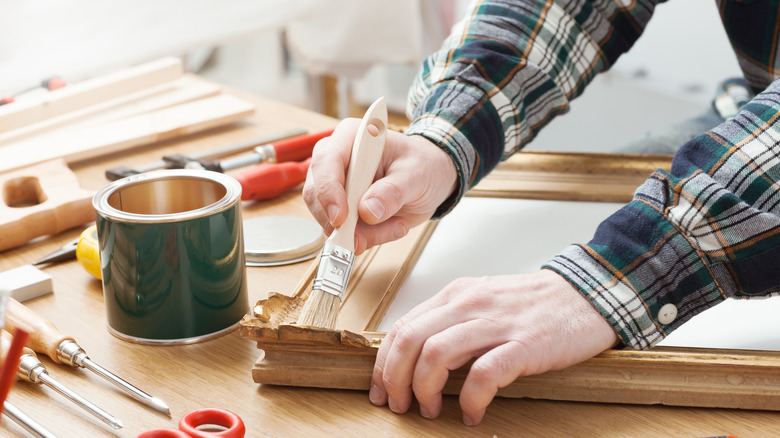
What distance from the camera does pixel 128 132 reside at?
1.02 m

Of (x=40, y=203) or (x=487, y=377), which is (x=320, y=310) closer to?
(x=487, y=377)

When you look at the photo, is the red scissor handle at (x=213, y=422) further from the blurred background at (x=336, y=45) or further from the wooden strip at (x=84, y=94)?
the blurred background at (x=336, y=45)

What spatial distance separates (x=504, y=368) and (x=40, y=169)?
1.96ft

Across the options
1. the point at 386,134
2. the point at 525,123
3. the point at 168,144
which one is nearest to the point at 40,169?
the point at 168,144

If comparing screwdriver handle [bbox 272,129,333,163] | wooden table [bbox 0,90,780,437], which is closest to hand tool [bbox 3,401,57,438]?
wooden table [bbox 0,90,780,437]

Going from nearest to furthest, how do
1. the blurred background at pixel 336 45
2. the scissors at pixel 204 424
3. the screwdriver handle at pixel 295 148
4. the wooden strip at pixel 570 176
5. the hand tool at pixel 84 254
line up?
the scissors at pixel 204 424 → the hand tool at pixel 84 254 → the wooden strip at pixel 570 176 → the screwdriver handle at pixel 295 148 → the blurred background at pixel 336 45

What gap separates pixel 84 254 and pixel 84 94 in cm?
40

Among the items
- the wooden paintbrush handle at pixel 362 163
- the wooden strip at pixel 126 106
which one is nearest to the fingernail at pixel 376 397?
the wooden paintbrush handle at pixel 362 163

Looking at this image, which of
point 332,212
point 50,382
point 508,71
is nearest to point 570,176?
point 508,71

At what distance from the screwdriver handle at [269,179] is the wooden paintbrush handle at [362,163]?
236 millimetres

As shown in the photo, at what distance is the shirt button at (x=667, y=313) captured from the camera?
1.92 ft

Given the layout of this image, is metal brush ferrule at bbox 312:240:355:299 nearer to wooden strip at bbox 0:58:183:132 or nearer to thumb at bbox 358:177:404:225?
thumb at bbox 358:177:404:225

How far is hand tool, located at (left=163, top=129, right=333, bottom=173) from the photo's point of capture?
0.94 meters

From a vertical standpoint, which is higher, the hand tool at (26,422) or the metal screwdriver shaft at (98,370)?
the hand tool at (26,422)
